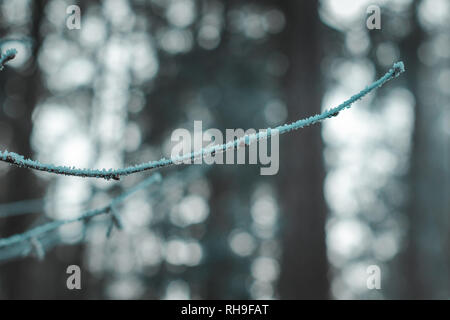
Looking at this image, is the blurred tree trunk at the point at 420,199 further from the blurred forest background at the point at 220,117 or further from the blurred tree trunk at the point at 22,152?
the blurred tree trunk at the point at 22,152

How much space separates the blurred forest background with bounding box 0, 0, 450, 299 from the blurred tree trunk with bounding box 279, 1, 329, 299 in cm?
1

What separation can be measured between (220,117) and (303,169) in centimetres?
201

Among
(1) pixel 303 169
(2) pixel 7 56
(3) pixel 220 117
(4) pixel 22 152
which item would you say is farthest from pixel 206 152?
(4) pixel 22 152

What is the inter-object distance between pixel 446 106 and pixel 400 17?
15.4 feet

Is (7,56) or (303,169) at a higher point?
(303,169)

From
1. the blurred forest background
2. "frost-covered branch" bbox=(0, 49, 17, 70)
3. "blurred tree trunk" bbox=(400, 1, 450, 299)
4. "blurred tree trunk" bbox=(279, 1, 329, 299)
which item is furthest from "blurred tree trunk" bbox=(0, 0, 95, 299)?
"blurred tree trunk" bbox=(400, 1, 450, 299)

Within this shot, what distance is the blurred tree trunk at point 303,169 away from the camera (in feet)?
10.5

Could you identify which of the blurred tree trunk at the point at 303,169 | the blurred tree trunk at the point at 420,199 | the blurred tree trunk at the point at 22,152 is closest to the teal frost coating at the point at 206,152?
the blurred tree trunk at the point at 303,169

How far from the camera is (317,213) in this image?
10.7ft

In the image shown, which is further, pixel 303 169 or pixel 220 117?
pixel 220 117

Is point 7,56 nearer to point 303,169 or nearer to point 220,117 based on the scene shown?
point 303,169

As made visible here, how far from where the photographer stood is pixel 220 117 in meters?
5.11

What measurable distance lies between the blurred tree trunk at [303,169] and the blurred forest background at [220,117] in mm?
12
